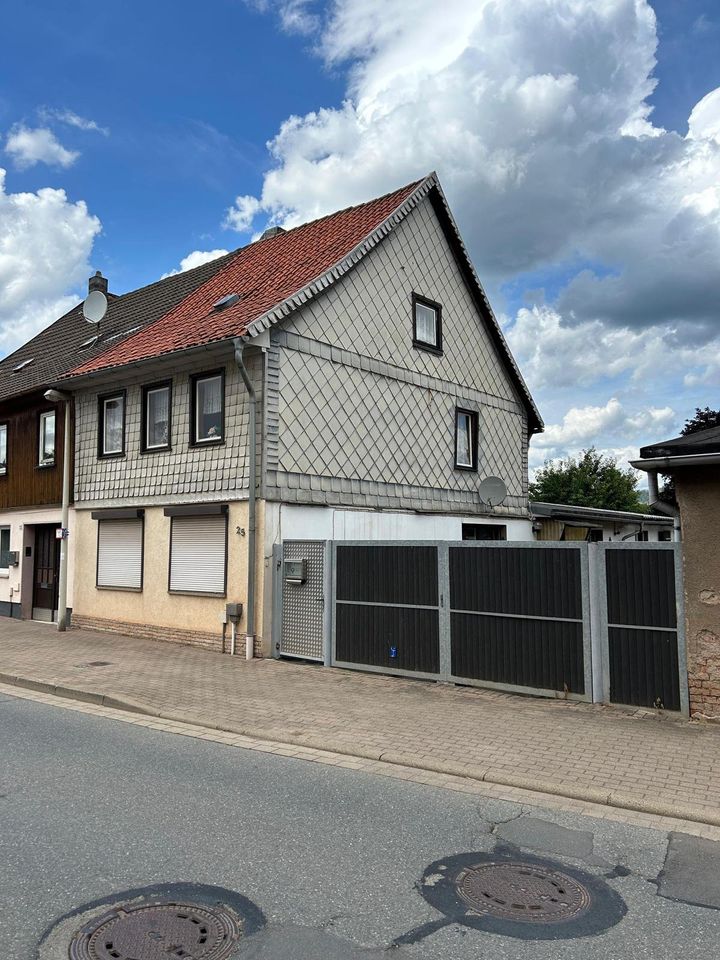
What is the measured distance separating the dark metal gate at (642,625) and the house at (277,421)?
5.96 meters

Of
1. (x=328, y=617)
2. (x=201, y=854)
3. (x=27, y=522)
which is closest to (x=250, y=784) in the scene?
(x=201, y=854)

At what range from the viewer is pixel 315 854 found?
468 cm

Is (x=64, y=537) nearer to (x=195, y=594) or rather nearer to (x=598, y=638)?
(x=195, y=594)

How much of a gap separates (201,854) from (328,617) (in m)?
7.26

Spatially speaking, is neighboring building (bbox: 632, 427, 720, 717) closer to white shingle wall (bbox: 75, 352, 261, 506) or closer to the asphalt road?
the asphalt road

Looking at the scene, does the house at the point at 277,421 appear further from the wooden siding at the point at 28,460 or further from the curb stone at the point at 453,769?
the curb stone at the point at 453,769

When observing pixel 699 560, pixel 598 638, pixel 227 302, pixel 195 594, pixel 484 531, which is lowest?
pixel 598 638

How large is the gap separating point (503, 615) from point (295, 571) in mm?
3793

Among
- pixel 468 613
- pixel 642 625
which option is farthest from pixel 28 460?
pixel 642 625

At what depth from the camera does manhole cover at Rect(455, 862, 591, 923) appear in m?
4.04

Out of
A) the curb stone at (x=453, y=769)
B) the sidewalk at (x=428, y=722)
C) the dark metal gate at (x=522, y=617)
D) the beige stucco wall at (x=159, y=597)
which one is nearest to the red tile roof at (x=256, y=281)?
the beige stucco wall at (x=159, y=597)

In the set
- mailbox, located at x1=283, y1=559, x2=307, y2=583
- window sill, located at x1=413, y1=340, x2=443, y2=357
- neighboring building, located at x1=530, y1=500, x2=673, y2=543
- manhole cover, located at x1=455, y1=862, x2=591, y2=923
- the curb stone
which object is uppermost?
window sill, located at x1=413, y1=340, x2=443, y2=357

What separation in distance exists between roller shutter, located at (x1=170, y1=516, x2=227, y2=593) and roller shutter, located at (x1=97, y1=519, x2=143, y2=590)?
4.03ft

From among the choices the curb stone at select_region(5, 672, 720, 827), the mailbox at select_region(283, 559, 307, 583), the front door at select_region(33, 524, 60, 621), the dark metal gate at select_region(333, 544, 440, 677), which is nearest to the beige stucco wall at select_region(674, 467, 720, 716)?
the curb stone at select_region(5, 672, 720, 827)
